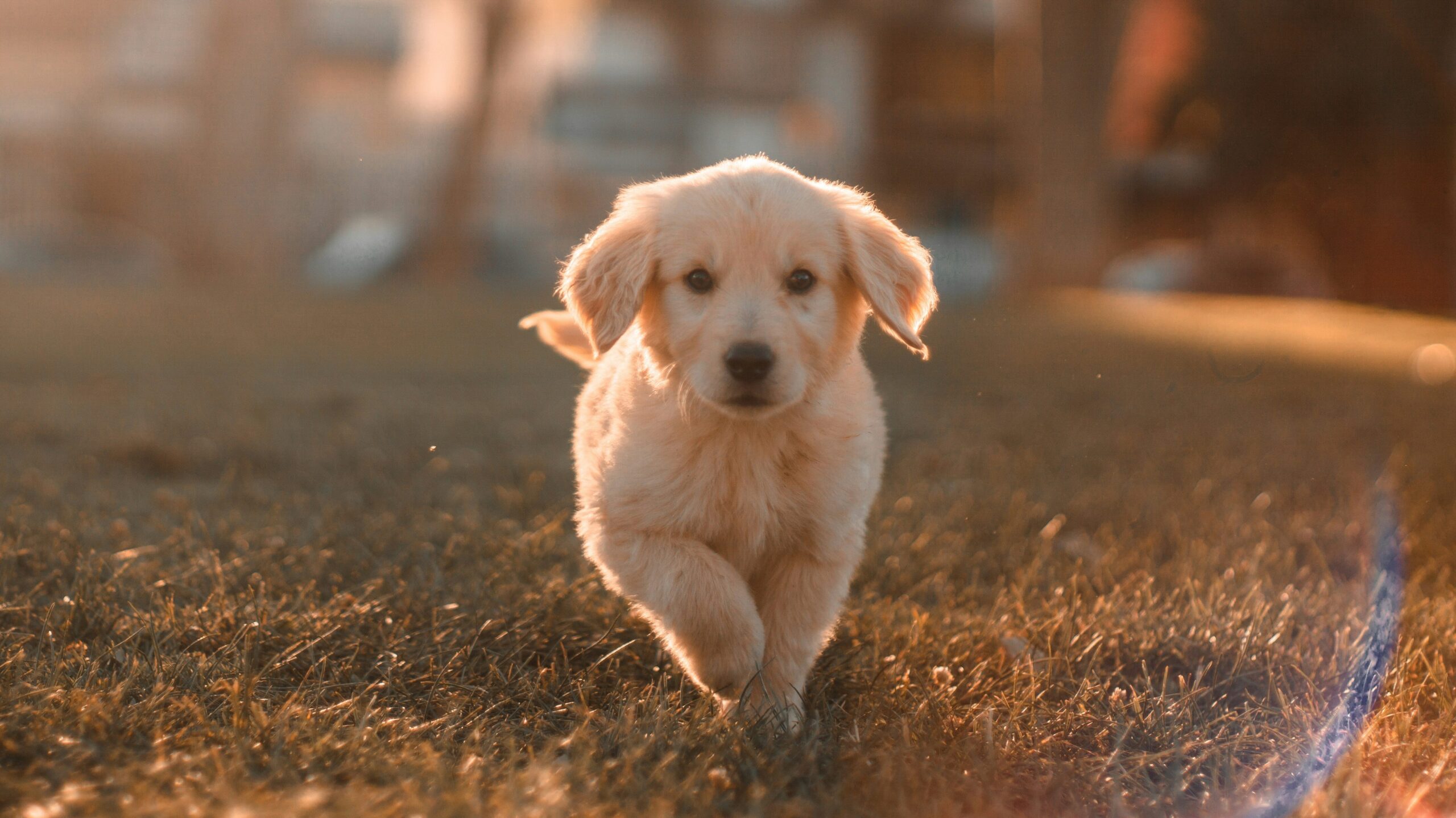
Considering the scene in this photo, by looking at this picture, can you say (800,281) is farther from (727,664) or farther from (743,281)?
(727,664)

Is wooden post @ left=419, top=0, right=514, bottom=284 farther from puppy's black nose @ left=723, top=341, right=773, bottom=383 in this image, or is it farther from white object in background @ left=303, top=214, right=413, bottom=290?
puppy's black nose @ left=723, top=341, right=773, bottom=383

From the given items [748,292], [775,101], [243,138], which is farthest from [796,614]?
[775,101]

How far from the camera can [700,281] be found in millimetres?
2588

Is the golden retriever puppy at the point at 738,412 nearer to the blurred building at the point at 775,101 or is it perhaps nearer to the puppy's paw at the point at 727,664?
the puppy's paw at the point at 727,664

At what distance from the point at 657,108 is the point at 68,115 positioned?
43.9 feet

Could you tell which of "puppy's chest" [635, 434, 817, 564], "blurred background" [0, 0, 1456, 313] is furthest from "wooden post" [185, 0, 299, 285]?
"puppy's chest" [635, 434, 817, 564]

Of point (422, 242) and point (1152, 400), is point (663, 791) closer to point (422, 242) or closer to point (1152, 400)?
point (1152, 400)

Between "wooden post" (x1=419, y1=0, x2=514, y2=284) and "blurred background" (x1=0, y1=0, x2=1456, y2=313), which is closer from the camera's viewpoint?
"blurred background" (x1=0, y1=0, x2=1456, y2=313)

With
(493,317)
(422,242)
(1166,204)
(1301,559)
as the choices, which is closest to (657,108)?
(422,242)

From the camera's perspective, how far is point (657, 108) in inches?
1105

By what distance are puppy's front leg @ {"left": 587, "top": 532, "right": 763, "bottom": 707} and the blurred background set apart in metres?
2.53

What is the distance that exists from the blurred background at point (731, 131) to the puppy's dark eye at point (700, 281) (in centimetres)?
221

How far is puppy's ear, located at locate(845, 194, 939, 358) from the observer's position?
2619 millimetres

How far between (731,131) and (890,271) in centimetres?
2616
